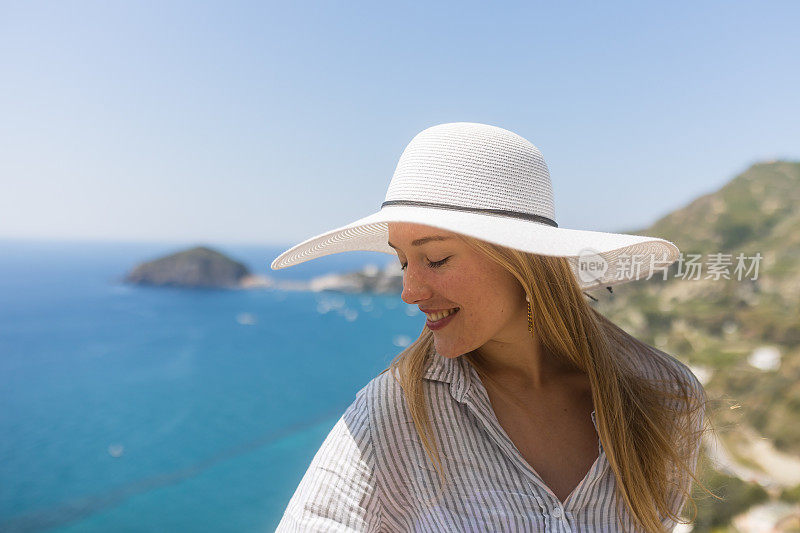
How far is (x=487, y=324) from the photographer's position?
104 centimetres

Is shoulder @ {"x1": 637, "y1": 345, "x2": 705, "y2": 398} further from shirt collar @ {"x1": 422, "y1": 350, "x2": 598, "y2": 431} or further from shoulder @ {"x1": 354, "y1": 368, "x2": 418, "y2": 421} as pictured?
shoulder @ {"x1": 354, "y1": 368, "x2": 418, "y2": 421}

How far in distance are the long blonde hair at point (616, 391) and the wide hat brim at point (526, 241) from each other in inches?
3.0

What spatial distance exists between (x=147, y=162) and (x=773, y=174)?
73.8 meters

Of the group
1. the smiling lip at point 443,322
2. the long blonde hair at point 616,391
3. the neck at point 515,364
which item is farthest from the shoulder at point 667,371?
the smiling lip at point 443,322

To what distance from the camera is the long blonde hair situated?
1049mm

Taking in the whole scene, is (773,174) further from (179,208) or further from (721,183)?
(179,208)

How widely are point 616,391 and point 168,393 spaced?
4493cm

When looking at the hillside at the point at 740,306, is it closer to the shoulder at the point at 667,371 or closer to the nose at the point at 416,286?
the shoulder at the point at 667,371

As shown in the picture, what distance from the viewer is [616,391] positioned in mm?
1152

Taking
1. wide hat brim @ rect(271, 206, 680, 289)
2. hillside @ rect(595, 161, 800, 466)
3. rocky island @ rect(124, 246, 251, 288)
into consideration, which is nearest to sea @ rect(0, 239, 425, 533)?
rocky island @ rect(124, 246, 251, 288)

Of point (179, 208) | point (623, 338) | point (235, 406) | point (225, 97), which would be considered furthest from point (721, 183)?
point (179, 208)

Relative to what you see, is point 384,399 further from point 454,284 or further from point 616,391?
point 616,391

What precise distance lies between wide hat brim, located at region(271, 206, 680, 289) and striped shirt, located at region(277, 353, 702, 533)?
346mm

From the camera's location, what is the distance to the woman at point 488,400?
95 centimetres
